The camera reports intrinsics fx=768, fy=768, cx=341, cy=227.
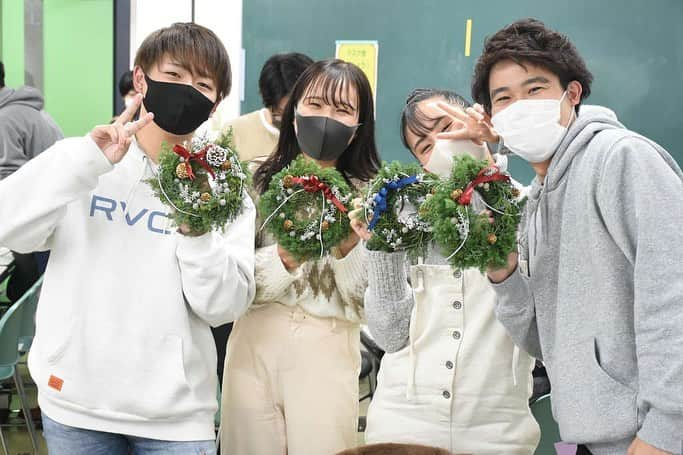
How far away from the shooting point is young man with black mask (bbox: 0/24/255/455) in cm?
189

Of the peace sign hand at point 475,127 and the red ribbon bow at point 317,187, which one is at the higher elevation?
the peace sign hand at point 475,127

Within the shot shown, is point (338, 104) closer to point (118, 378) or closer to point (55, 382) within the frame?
point (118, 378)

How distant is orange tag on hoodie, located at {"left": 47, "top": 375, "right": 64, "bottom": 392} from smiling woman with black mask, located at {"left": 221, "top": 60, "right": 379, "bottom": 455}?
479mm

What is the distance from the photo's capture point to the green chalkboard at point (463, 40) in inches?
195

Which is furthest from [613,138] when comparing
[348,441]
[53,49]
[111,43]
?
[53,49]

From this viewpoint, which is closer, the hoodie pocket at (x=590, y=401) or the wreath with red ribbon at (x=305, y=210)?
the hoodie pocket at (x=590, y=401)

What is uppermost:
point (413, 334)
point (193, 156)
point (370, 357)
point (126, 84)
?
point (193, 156)

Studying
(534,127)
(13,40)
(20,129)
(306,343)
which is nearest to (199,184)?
(306,343)

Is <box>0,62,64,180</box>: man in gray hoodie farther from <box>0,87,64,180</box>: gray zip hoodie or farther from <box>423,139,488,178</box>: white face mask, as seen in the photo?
<box>423,139,488,178</box>: white face mask

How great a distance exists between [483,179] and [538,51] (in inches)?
13.2

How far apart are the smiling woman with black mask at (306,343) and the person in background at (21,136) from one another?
3079 mm

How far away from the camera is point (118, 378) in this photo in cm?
193

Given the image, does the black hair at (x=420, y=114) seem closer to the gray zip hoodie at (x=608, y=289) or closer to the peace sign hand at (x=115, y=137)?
the gray zip hoodie at (x=608, y=289)

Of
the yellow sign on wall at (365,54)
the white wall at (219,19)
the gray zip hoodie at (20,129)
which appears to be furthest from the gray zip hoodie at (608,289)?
the gray zip hoodie at (20,129)
